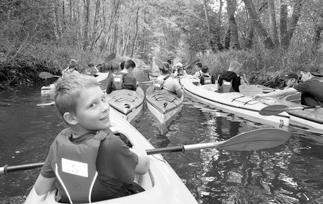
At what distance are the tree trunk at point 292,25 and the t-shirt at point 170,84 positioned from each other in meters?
5.33

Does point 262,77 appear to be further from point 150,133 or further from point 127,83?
point 150,133

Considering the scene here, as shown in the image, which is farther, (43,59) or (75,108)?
(43,59)

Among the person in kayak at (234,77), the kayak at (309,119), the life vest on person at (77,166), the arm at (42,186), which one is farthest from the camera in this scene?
the person in kayak at (234,77)

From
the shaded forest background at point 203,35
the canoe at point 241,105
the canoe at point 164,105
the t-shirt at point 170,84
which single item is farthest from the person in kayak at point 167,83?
the shaded forest background at point 203,35

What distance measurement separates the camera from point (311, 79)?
6.18 meters

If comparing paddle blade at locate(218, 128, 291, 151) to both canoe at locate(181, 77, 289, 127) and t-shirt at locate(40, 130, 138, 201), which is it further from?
canoe at locate(181, 77, 289, 127)

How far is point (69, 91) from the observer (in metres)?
1.91

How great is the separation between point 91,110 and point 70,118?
142mm

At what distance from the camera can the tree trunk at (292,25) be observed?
10.6 meters

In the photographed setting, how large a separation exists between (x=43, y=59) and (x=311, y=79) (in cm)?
1115

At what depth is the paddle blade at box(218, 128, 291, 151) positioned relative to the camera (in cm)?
322

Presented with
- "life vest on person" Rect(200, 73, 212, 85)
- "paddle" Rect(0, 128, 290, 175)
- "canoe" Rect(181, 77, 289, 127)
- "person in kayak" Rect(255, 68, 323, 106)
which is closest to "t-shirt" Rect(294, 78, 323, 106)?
"person in kayak" Rect(255, 68, 323, 106)

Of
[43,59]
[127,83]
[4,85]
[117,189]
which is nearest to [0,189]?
[117,189]

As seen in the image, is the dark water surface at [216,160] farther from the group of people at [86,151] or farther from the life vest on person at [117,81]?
the group of people at [86,151]
